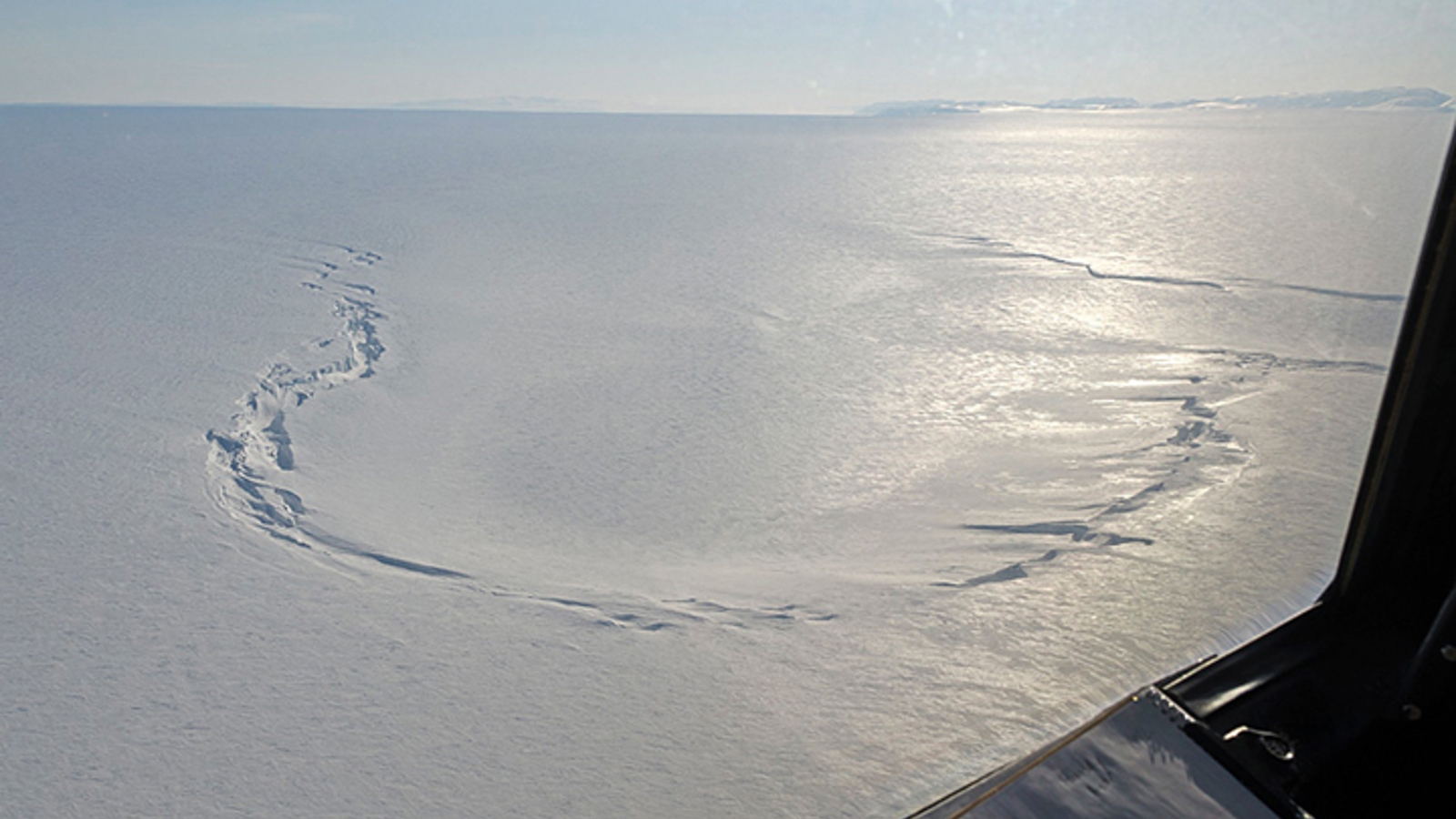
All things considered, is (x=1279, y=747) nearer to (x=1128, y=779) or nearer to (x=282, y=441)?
(x=1128, y=779)

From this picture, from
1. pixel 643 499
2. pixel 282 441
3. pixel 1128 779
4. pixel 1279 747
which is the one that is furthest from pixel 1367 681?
pixel 282 441

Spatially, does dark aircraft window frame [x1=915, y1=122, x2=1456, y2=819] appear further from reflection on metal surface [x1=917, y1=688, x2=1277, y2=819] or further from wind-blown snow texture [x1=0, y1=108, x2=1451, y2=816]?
wind-blown snow texture [x1=0, y1=108, x2=1451, y2=816]

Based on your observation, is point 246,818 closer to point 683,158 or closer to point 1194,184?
point 1194,184

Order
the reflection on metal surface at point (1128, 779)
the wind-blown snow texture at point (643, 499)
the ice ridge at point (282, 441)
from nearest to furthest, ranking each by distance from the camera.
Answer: the reflection on metal surface at point (1128, 779)
the wind-blown snow texture at point (643, 499)
the ice ridge at point (282, 441)

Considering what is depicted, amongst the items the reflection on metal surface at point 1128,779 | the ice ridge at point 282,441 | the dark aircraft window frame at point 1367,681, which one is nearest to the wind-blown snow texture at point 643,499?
the ice ridge at point 282,441

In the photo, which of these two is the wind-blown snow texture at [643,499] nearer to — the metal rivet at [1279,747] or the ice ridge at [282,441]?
the ice ridge at [282,441]

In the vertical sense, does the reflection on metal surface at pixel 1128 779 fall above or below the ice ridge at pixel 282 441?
above

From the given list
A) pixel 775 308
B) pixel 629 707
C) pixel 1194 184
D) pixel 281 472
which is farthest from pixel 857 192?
pixel 629 707

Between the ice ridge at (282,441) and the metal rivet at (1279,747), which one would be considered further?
the ice ridge at (282,441)

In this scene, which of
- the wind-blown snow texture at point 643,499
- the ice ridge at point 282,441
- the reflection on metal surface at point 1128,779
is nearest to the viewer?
the reflection on metal surface at point 1128,779

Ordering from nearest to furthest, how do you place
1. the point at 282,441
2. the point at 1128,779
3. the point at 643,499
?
the point at 1128,779 → the point at 643,499 → the point at 282,441
